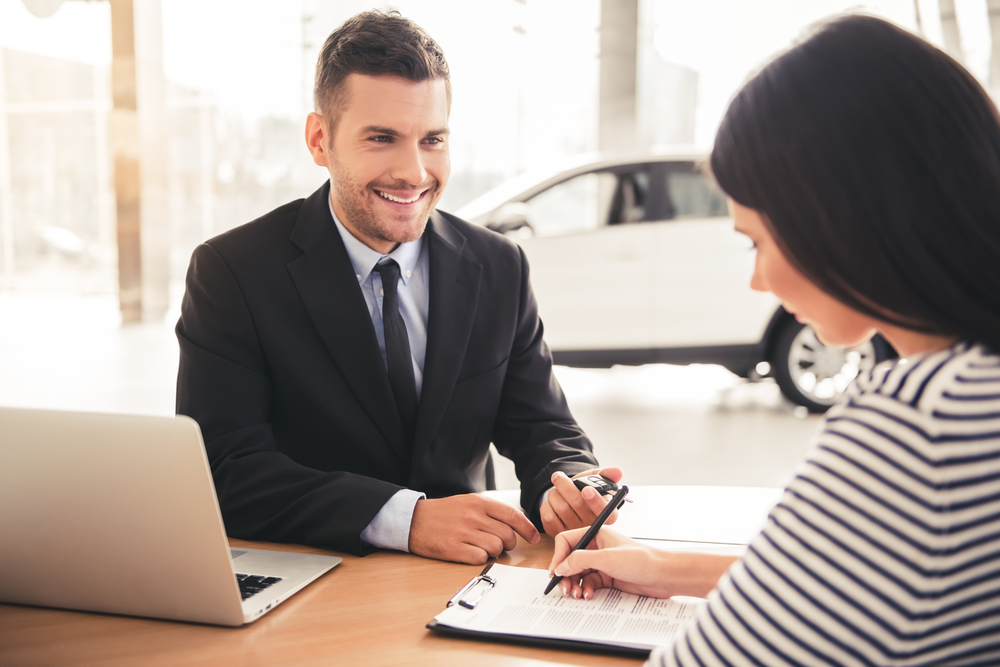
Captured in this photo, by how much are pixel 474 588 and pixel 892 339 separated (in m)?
0.52

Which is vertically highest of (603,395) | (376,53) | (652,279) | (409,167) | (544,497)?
(376,53)

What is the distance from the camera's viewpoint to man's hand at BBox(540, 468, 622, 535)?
1.07 meters

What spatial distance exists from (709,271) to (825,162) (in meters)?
3.61

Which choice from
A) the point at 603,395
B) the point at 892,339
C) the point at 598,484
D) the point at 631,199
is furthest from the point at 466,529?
the point at 603,395

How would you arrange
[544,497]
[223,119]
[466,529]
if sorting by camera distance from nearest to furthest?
[466,529]
[544,497]
[223,119]

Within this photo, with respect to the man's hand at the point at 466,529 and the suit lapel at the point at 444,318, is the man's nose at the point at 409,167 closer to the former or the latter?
the suit lapel at the point at 444,318

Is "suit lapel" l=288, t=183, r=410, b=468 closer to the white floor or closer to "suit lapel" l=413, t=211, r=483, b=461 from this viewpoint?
"suit lapel" l=413, t=211, r=483, b=461

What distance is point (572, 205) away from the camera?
431cm

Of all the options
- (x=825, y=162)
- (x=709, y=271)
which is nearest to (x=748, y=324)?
(x=709, y=271)

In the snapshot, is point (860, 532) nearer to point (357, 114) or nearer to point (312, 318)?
point (312, 318)

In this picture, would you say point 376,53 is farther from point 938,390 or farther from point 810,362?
point 810,362

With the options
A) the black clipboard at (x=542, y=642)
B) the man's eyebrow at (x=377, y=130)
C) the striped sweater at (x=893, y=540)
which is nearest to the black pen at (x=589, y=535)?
the black clipboard at (x=542, y=642)

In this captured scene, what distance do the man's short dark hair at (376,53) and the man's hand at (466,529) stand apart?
0.78m

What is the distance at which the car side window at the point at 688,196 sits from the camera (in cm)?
407
